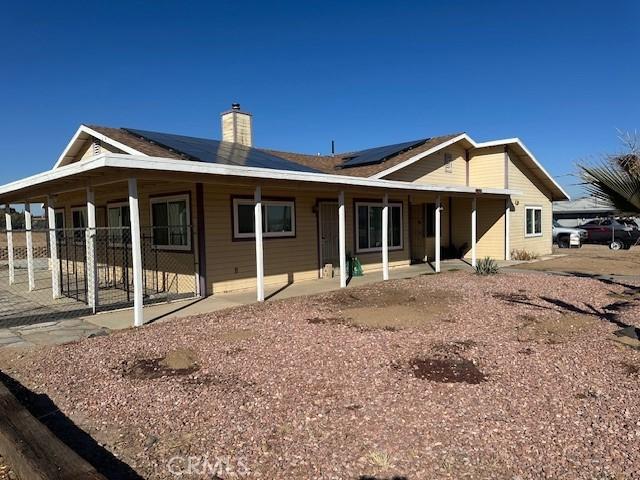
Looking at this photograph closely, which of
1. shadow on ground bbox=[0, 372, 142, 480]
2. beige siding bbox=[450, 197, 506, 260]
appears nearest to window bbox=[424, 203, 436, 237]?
beige siding bbox=[450, 197, 506, 260]

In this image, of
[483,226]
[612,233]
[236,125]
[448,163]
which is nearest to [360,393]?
[236,125]

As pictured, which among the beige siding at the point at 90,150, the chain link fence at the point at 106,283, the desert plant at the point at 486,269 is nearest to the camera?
the chain link fence at the point at 106,283

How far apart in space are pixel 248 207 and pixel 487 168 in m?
11.3

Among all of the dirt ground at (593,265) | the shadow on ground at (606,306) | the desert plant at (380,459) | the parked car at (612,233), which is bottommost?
the dirt ground at (593,265)

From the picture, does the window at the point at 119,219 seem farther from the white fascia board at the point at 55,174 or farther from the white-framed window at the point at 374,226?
the white-framed window at the point at 374,226

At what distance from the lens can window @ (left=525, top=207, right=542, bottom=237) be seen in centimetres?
2002

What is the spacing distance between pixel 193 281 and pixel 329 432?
7.52 m

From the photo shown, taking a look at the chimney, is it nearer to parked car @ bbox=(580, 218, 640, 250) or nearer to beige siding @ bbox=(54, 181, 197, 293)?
beige siding @ bbox=(54, 181, 197, 293)

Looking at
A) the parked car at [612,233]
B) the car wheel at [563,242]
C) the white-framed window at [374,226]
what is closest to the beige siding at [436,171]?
the white-framed window at [374,226]

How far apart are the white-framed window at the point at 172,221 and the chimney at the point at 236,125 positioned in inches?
216

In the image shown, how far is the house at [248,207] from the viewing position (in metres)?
9.06

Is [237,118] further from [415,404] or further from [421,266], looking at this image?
[415,404]

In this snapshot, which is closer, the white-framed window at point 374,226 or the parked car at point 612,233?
the white-framed window at point 374,226

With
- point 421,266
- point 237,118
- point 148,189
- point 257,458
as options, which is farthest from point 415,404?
point 237,118
